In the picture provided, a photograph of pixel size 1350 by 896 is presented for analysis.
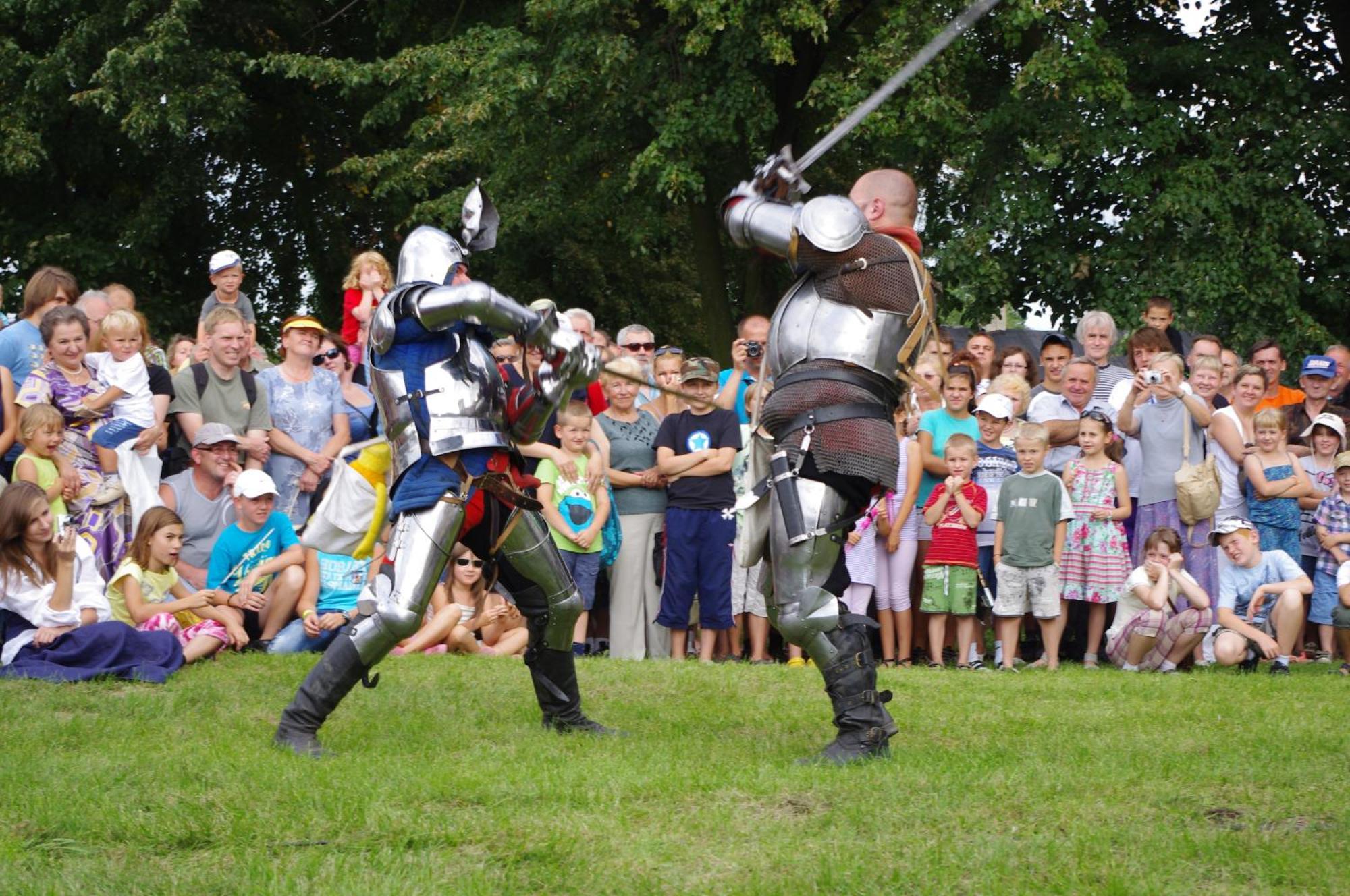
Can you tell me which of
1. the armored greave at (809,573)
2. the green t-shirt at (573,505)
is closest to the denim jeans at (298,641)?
the green t-shirt at (573,505)

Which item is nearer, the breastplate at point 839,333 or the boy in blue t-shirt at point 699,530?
the breastplate at point 839,333

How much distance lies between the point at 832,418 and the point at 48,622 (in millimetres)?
3873

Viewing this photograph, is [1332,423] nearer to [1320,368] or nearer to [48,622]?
[1320,368]

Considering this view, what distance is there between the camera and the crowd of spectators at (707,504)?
837 centimetres

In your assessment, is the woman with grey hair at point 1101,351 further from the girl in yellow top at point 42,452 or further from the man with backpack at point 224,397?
the girl in yellow top at point 42,452

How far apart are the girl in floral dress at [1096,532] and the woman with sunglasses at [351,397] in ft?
12.5

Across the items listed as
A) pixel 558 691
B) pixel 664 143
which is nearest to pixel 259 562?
pixel 558 691

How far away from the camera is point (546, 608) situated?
6070 mm

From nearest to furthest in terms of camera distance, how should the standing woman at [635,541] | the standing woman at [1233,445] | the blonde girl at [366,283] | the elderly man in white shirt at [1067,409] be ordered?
the standing woman at [635,541] → the standing woman at [1233,445] → the elderly man in white shirt at [1067,409] → the blonde girl at [366,283]

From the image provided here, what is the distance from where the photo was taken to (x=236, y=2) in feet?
56.2

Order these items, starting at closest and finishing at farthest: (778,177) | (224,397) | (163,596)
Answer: (778,177) → (163,596) → (224,397)

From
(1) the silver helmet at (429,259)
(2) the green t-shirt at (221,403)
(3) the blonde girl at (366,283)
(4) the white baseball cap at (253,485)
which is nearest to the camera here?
(1) the silver helmet at (429,259)

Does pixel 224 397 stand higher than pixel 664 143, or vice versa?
pixel 664 143

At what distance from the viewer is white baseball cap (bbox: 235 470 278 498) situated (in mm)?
8336
